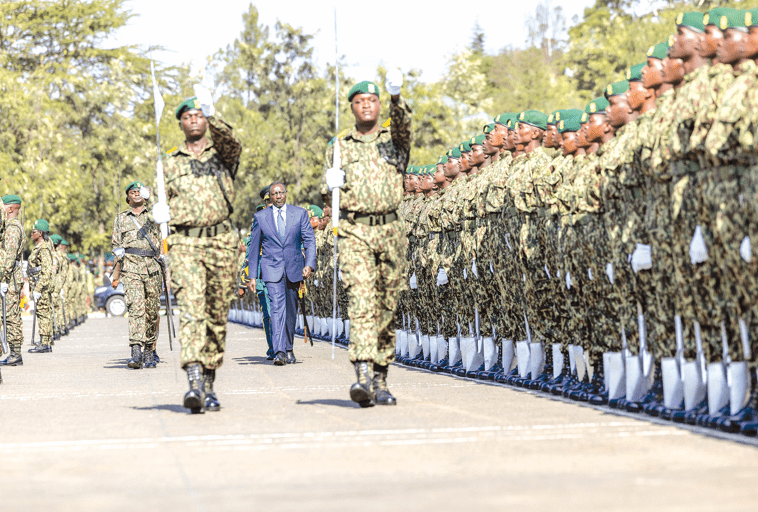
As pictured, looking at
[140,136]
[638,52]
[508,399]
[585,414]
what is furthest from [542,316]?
[638,52]

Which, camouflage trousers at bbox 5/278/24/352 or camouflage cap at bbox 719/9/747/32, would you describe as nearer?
camouflage cap at bbox 719/9/747/32

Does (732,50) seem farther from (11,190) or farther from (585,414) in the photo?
(11,190)

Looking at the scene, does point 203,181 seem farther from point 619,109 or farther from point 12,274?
point 12,274

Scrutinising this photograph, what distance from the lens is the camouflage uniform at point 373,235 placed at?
30.5ft

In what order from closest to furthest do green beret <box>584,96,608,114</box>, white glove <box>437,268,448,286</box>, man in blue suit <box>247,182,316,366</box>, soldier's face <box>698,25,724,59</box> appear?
soldier's face <box>698,25,724,59</box>
green beret <box>584,96,608,114</box>
white glove <box>437,268,448,286</box>
man in blue suit <box>247,182,316,366</box>

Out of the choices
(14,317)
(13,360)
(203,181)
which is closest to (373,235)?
(203,181)

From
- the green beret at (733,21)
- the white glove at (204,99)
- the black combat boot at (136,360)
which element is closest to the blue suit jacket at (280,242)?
the black combat boot at (136,360)

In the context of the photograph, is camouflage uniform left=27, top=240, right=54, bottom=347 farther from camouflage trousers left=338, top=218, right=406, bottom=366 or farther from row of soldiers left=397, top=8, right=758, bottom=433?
camouflage trousers left=338, top=218, right=406, bottom=366

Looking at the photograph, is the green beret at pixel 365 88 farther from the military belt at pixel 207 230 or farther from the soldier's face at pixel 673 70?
the soldier's face at pixel 673 70

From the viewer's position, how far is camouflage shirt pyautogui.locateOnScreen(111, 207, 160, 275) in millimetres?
14898

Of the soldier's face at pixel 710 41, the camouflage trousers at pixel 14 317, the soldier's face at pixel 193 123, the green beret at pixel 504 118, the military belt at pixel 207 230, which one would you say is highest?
the green beret at pixel 504 118

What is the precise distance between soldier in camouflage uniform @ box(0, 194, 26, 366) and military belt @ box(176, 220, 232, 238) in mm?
6015

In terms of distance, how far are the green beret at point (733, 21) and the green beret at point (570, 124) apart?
8.53 ft

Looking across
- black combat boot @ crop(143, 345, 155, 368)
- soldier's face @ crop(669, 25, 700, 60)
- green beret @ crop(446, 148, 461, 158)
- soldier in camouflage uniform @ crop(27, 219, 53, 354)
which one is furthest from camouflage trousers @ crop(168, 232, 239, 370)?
soldier in camouflage uniform @ crop(27, 219, 53, 354)
